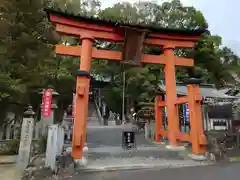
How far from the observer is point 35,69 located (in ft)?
40.9

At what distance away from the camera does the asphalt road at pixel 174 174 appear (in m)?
6.15

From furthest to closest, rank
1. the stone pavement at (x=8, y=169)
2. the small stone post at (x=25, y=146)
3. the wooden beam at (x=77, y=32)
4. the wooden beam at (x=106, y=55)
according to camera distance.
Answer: the wooden beam at (x=77, y=32)
the wooden beam at (x=106, y=55)
the small stone post at (x=25, y=146)
the stone pavement at (x=8, y=169)

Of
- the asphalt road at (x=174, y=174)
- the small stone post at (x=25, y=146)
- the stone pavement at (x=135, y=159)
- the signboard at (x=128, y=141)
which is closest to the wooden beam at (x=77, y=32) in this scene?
the small stone post at (x=25, y=146)

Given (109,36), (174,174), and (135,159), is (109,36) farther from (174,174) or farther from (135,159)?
(174,174)

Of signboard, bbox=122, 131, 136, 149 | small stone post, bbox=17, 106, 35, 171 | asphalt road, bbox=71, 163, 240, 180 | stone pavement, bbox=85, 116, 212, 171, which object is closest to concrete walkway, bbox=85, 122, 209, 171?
stone pavement, bbox=85, 116, 212, 171

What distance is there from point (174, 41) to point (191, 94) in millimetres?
3591

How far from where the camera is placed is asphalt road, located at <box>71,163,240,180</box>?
20.2 ft

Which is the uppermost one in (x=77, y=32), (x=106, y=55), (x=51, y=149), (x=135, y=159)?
(x=77, y=32)

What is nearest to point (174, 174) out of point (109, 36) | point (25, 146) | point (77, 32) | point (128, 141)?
point (128, 141)

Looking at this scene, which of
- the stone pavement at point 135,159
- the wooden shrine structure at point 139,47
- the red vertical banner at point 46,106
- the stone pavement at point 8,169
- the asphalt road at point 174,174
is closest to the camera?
the asphalt road at point 174,174

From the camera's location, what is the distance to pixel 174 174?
6613 mm

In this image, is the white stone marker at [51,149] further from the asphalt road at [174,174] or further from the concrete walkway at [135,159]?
the concrete walkway at [135,159]

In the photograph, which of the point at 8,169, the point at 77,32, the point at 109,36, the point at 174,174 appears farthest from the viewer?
the point at 109,36

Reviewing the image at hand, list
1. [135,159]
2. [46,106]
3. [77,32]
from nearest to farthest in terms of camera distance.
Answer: [135,159], [46,106], [77,32]
